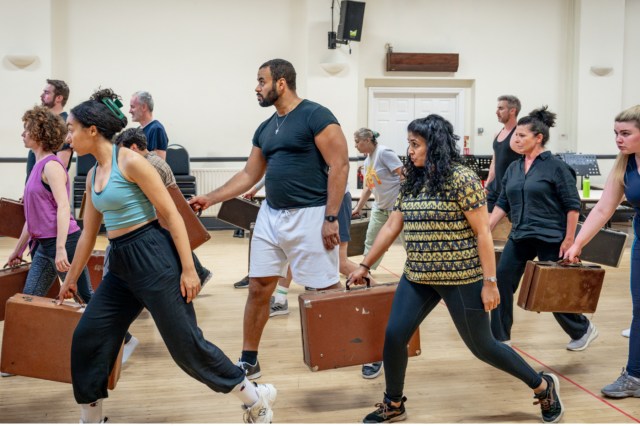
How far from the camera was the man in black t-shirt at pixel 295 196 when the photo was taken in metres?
3.78

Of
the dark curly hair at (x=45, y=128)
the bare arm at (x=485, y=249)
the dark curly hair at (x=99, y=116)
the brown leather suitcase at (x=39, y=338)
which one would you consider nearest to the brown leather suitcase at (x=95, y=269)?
the dark curly hair at (x=45, y=128)

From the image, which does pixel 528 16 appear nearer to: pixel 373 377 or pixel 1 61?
pixel 1 61

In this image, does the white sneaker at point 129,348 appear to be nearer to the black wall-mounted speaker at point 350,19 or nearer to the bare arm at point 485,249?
the bare arm at point 485,249

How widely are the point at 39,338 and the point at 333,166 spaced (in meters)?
1.58

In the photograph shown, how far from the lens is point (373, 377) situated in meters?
4.03

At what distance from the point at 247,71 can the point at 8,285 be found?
7996 mm

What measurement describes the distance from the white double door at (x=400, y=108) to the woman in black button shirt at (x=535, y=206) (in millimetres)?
7654

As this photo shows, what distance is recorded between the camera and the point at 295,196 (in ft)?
12.5

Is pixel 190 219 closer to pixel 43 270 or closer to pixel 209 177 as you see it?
pixel 43 270

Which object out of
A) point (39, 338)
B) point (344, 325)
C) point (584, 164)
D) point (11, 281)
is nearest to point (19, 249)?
point (11, 281)

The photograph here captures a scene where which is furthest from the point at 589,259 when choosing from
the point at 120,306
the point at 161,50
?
the point at 161,50

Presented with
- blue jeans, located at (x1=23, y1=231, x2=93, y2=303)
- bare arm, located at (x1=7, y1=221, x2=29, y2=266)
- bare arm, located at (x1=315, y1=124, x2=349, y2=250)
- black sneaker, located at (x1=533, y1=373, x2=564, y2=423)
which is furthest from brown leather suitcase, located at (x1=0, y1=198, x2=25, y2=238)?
black sneaker, located at (x1=533, y1=373, x2=564, y2=423)

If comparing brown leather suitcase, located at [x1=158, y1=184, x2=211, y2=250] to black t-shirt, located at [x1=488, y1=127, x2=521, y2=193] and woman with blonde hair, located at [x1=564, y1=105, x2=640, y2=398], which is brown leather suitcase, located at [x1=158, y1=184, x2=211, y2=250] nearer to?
woman with blonde hair, located at [x1=564, y1=105, x2=640, y2=398]

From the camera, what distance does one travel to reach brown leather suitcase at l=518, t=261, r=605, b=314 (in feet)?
13.1
